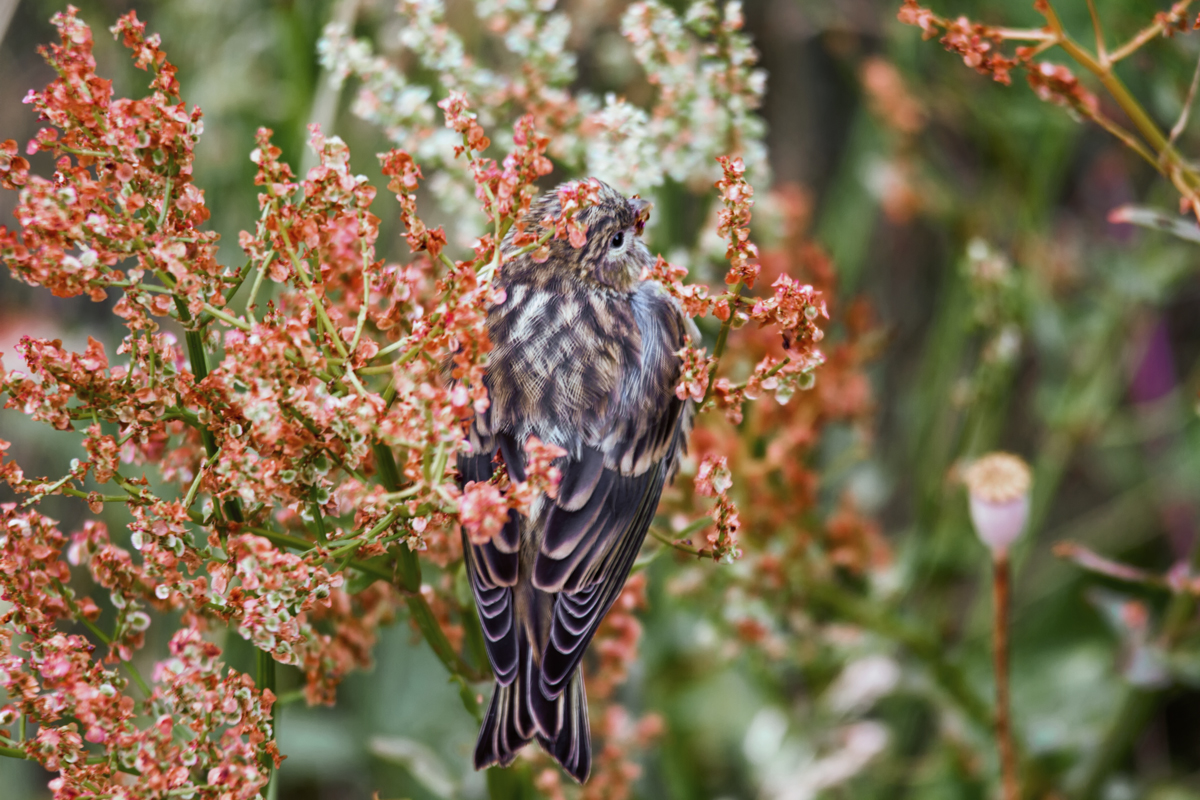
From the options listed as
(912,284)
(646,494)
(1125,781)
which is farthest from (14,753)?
(912,284)

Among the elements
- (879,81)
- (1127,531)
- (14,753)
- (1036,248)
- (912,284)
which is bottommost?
(14,753)

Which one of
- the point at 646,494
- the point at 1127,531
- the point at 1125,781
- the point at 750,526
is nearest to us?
the point at 646,494

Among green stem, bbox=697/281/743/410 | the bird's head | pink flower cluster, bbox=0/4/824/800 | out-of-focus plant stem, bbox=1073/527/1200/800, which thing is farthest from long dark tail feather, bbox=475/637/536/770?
out-of-focus plant stem, bbox=1073/527/1200/800

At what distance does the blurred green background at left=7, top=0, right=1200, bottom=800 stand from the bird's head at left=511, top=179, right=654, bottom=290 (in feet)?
1.41

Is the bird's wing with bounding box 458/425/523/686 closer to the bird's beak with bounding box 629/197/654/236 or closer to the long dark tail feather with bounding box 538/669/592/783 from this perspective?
the long dark tail feather with bounding box 538/669/592/783

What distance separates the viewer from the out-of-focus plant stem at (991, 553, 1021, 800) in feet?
4.08

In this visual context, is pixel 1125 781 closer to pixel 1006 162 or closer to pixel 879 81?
pixel 1006 162

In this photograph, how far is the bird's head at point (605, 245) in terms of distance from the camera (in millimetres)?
1251

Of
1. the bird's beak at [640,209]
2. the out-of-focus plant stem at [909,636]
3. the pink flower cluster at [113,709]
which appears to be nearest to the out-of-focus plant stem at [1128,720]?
the out-of-focus plant stem at [909,636]

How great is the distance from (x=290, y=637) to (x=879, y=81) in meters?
1.69

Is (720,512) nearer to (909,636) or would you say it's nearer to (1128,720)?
(909,636)

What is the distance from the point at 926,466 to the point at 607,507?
112 centimetres

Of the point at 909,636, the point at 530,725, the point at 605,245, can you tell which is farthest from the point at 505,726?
the point at 909,636

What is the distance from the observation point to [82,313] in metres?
2.73
